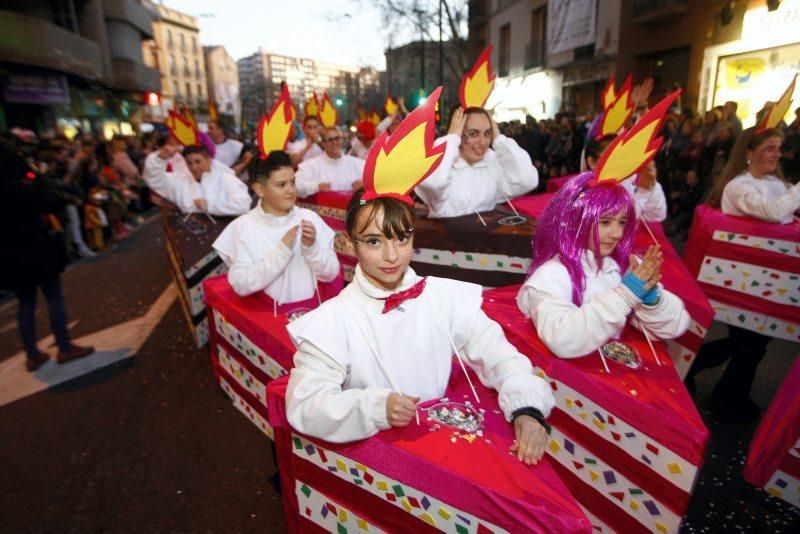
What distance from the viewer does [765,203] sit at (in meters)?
3.41

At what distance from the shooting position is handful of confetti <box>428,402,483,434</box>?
161 centimetres

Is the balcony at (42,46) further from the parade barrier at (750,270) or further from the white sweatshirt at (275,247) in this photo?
the parade barrier at (750,270)

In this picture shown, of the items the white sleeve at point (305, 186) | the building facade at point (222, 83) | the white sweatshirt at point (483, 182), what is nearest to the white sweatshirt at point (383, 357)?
the white sweatshirt at point (483, 182)

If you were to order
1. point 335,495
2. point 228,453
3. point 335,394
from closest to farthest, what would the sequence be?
point 335,394 → point 335,495 → point 228,453

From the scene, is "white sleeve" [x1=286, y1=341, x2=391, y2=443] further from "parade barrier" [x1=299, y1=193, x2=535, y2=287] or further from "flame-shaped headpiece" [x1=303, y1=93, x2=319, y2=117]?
"flame-shaped headpiece" [x1=303, y1=93, x2=319, y2=117]

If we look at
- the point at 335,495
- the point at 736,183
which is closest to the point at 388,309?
the point at 335,495

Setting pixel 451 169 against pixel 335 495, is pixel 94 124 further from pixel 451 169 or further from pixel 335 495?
pixel 335 495

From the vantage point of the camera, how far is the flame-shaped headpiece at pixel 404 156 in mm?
1605

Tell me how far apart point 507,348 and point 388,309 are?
0.48m

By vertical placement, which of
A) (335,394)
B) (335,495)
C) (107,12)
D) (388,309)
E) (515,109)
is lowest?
(335,495)

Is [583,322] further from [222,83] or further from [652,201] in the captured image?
[222,83]

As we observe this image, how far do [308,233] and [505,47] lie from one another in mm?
26266

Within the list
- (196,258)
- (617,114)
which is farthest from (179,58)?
(617,114)

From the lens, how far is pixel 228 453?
123 inches
